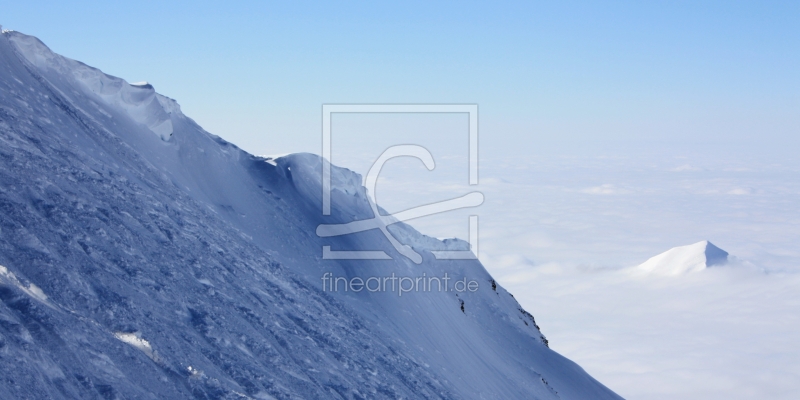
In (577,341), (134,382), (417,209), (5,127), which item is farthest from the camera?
(577,341)

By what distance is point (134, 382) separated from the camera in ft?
19.4

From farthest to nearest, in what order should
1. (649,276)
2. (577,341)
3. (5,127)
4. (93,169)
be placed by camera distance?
(649,276)
(577,341)
(93,169)
(5,127)

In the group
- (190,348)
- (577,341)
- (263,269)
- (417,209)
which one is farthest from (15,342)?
(577,341)

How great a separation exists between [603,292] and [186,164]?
166m

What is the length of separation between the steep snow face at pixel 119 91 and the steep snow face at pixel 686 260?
184036 millimetres

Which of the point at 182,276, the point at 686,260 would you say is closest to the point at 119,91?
the point at 182,276

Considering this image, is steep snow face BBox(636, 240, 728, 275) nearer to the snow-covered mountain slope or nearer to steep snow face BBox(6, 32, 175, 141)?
the snow-covered mountain slope

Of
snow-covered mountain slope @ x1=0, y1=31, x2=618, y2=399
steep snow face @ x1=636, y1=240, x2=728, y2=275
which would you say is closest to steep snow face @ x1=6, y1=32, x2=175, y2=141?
snow-covered mountain slope @ x1=0, y1=31, x2=618, y2=399

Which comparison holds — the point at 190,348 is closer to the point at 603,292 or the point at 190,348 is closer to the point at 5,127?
the point at 5,127

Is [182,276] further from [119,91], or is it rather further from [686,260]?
[686,260]

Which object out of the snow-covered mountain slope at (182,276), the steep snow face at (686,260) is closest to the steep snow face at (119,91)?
the snow-covered mountain slope at (182,276)

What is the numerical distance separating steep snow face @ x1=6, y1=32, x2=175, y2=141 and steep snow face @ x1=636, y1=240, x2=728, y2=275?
184036 mm

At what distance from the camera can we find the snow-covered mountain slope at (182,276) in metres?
6.12

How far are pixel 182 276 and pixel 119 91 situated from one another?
883cm
